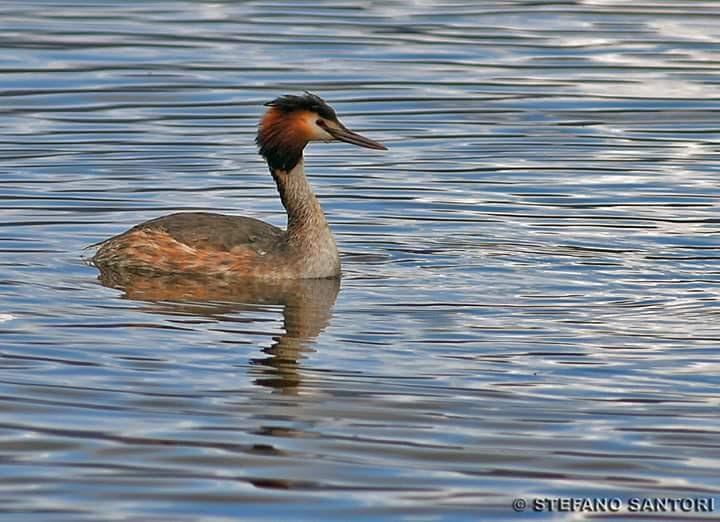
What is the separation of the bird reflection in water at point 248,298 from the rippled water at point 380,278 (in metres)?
0.04

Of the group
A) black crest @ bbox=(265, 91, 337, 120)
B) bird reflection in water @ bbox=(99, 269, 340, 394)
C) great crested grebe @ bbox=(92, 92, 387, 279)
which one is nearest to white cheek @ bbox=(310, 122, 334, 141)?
great crested grebe @ bbox=(92, 92, 387, 279)

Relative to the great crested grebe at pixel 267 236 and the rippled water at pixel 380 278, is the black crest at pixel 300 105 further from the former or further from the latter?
the rippled water at pixel 380 278

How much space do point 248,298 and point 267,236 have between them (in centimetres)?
70

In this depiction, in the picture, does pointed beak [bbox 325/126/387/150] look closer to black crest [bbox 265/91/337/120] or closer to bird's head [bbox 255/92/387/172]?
bird's head [bbox 255/92/387/172]

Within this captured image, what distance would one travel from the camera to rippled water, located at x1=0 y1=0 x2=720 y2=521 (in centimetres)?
862

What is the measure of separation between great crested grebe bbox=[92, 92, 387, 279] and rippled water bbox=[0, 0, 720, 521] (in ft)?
0.83

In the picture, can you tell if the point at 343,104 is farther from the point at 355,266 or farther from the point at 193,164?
the point at 355,266

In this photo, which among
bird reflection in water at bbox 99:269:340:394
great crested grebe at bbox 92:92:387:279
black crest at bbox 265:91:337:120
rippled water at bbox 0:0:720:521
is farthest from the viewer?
black crest at bbox 265:91:337:120

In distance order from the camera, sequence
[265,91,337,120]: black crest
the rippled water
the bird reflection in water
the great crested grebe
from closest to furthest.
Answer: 1. the rippled water
2. the bird reflection in water
3. the great crested grebe
4. [265,91,337,120]: black crest

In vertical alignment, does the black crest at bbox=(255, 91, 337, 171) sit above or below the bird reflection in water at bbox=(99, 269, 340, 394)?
above

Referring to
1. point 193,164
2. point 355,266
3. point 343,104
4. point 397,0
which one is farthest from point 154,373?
point 397,0

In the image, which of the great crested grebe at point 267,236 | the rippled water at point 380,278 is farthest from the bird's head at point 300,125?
the rippled water at point 380,278

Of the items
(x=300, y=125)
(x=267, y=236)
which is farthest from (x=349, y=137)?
(x=267, y=236)

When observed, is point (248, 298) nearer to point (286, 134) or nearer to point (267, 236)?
point (267, 236)
